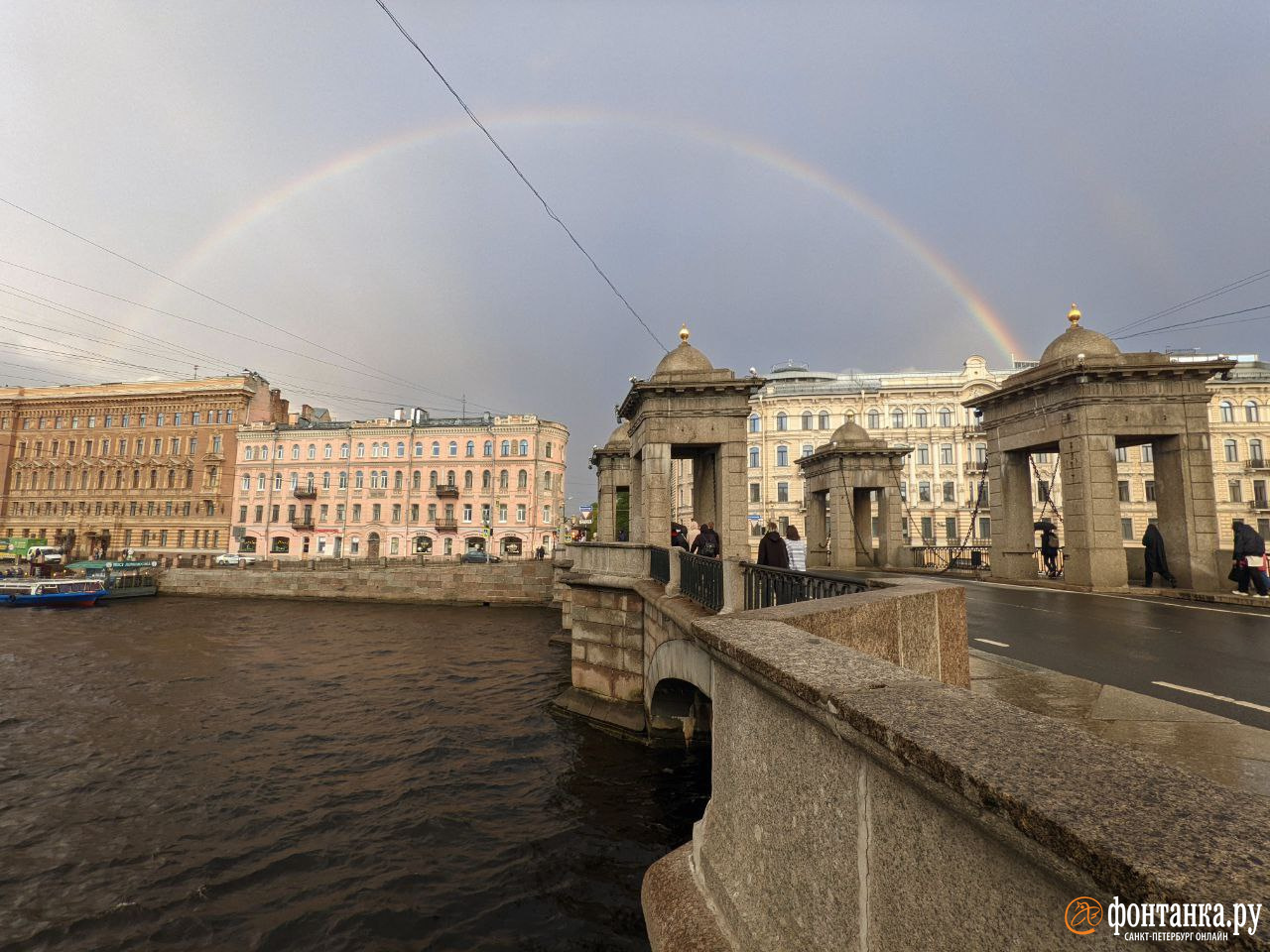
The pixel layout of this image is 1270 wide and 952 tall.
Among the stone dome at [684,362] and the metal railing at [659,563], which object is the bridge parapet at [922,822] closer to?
the metal railing at [659,563]

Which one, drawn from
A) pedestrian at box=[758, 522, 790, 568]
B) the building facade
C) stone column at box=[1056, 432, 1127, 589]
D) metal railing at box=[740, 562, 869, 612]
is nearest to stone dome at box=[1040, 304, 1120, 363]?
stone column at box=[1056, 432, 1127, 589]

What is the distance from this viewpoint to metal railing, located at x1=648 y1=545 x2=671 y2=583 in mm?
11234

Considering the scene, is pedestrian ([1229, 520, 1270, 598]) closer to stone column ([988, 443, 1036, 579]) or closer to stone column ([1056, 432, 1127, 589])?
stone column ([1056, 432, 1127, 589])

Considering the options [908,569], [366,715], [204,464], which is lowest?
[366,715]

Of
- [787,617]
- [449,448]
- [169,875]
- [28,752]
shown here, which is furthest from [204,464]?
[787,617]

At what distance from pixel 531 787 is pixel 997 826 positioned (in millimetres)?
10002

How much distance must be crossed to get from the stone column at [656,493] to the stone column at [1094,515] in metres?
10.6

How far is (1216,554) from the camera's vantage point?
45.9 ft

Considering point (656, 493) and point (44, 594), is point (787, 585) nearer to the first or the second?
point (656, 493)

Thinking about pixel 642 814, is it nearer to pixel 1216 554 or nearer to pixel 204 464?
pixel 1216 554

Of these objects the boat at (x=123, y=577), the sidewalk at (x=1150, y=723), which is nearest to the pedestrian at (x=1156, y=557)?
the sidewalk at (x=1150, y=723)

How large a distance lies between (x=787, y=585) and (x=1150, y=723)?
2756 millimetres

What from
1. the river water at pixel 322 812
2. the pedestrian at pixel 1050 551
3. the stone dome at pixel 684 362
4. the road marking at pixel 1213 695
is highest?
the stone dome at pixel 684 362

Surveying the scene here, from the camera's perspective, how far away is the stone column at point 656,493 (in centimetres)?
1482
